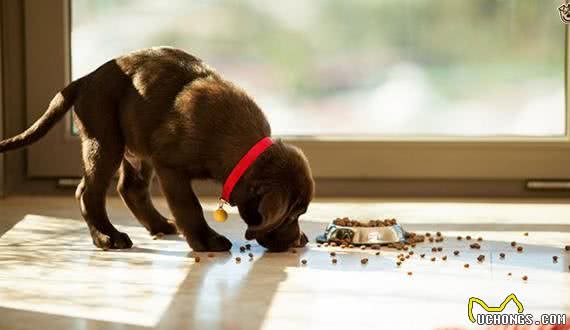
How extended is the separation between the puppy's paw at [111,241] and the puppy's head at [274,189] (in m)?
0.41

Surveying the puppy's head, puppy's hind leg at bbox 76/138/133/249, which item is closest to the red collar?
the puppy's head

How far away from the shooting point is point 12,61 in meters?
4.82

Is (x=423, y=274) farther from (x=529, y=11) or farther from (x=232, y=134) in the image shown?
(x=529, y=11)

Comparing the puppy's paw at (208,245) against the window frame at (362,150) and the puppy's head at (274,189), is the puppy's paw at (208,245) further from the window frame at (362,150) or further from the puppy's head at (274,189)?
the window frame at (362,150)

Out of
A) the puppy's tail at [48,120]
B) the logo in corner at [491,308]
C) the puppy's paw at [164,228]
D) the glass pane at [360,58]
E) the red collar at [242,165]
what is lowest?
the logo in corner at [491,308]

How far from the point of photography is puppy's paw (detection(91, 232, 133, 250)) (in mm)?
3395

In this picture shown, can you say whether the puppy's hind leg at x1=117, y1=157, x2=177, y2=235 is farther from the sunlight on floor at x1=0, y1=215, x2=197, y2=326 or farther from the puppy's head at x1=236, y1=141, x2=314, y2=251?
the puppy's head at x1=236, y1=141, x2=314, y2=251

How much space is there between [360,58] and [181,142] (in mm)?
1744

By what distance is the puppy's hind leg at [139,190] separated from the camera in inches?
144

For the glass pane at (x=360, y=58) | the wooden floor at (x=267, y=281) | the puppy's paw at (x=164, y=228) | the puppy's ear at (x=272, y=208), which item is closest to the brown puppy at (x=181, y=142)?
the puppy's ear at (x=272, y=208)

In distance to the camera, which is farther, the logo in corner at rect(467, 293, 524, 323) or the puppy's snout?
the puppy's snout

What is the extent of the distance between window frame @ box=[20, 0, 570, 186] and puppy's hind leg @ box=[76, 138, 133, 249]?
1413mm

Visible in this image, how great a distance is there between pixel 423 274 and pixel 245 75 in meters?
2.05

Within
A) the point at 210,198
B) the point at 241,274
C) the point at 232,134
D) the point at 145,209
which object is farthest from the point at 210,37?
the point at 241,274
